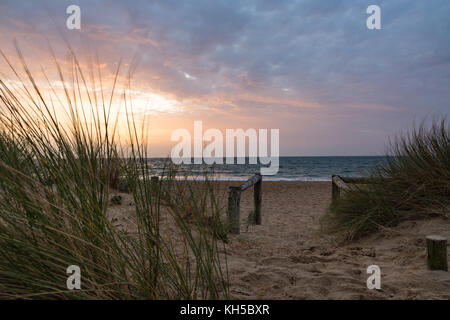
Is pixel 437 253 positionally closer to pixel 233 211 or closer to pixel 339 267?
pixel 339 267

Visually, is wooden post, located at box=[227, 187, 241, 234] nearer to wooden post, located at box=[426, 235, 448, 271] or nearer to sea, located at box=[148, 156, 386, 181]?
sea, located at box=[148, 156, 386, 181]

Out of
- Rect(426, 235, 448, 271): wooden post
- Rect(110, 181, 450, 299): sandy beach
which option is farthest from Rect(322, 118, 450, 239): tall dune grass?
Rect(426, 235, 448, 271): wooden post

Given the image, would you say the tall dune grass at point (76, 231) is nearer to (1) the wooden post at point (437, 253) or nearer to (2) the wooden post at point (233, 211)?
(1) the wooden post at point (437, 253)

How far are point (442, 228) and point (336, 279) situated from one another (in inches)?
74.4

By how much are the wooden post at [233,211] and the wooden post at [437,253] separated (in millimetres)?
2830

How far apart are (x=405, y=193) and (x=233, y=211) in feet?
8.68

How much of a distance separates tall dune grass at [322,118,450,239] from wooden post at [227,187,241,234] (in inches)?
59.3

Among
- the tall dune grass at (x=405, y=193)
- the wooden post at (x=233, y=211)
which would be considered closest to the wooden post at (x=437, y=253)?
the tall dune grass at (x=405, y=193)

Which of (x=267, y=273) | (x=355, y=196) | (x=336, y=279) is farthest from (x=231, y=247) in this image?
(x=355, y=196)

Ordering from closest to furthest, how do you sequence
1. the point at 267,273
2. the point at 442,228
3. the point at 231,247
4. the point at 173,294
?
the point at 173,294 → the point at 267,273 → the point at 442,228 → the point at 231,247

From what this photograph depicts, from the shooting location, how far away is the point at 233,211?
4.95 meters

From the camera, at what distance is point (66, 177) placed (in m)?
1.59

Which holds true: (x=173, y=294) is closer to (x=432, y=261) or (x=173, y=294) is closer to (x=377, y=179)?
(x=432, y=261)
